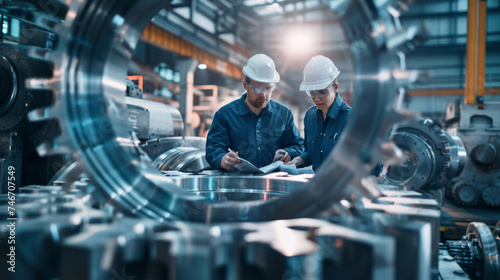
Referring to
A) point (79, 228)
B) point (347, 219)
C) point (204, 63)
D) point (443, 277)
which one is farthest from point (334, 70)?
point (204, 63)

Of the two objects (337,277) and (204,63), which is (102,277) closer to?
(337,277)

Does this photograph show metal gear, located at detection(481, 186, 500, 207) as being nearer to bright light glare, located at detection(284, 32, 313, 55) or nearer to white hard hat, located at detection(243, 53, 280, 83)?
white hard hat, located at detection(243, 53, 280, 83)

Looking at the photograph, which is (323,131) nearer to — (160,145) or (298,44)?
(160,145)

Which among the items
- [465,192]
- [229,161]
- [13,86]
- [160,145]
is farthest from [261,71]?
[465,192]

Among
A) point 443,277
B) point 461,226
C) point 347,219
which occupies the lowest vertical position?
point 461,226

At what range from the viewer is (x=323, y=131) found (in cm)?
313

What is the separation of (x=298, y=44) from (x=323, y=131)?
9.86 metres

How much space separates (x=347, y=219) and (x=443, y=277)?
0.68 meters

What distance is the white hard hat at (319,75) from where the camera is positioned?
289cm

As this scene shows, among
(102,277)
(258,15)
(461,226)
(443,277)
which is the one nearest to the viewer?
(102,277)

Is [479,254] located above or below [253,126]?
below

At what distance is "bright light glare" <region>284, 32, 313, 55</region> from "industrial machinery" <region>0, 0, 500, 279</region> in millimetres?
11218

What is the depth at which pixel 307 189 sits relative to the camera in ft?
3.59

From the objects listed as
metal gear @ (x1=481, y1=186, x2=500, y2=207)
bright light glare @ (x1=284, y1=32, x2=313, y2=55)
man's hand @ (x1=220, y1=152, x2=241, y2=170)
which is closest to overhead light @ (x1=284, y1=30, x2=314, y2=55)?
bright light glare @ (x1=284, y1=32, x2=313, y2=55)
